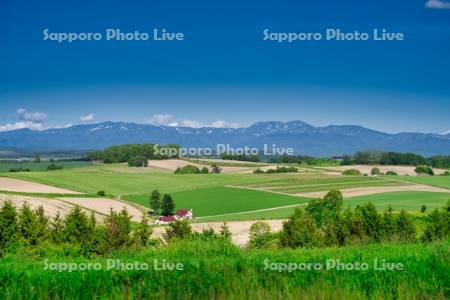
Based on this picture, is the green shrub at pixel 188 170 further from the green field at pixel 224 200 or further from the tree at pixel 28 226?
the tree at pixel 28 226

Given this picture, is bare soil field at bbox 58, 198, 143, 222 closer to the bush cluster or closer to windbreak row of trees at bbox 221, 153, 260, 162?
the bush cluster

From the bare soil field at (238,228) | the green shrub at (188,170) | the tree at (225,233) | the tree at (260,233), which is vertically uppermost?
the tree at (225,233)

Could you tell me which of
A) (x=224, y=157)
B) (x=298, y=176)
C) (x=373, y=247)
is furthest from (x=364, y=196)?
(x=373, y=247)

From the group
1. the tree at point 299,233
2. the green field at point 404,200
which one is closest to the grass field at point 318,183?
the green field at point 404,200

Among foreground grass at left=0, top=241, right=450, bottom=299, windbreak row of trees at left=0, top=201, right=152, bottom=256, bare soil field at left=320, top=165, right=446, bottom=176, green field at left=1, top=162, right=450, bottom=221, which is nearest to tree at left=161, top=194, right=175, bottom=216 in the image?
green field at left=1, top=162, right=450, bottom=221

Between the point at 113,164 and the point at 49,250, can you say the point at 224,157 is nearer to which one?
the point at 113,164

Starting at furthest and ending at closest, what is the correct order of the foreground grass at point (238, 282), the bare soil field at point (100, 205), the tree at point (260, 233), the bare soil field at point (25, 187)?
the bare soil field at point (25, 187) → the bare soil field at point (100, 205) → the tree at point (260, 233) → the foreground grass at point (238, 282)

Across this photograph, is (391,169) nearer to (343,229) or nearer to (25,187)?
(25,187)
